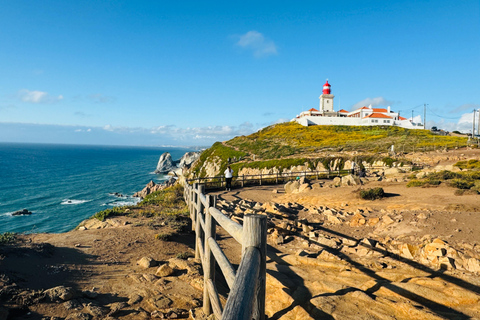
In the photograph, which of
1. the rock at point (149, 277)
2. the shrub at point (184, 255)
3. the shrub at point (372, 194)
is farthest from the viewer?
the shrub at point (372, 194)

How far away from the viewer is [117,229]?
959 cm

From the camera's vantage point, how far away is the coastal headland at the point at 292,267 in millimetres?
4066

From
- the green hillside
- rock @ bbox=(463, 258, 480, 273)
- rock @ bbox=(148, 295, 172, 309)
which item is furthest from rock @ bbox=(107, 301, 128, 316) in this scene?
the green hillside

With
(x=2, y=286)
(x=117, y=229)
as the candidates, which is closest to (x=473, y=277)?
(x=2, y=286)

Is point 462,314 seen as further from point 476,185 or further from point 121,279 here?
point 476,185

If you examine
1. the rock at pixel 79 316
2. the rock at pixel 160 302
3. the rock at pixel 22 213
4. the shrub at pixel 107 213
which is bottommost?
the rock at pixel 22 213

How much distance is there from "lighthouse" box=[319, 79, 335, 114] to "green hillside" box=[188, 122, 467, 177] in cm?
1754

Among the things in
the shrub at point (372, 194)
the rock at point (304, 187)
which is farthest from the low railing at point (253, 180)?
the shrub at point (372, 194)

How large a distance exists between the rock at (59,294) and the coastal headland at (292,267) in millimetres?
21

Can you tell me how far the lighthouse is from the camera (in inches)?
3748

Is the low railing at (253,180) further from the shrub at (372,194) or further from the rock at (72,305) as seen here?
the rock at (72,305)

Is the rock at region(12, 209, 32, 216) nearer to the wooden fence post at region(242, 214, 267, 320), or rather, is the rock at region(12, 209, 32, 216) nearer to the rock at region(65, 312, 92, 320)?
the rock at region(65, 312, 92, 320)

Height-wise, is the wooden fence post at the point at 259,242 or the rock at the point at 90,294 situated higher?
the wooden fence post at the point at 259,242

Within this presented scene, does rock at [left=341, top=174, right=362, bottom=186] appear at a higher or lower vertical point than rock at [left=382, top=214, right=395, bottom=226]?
higher
